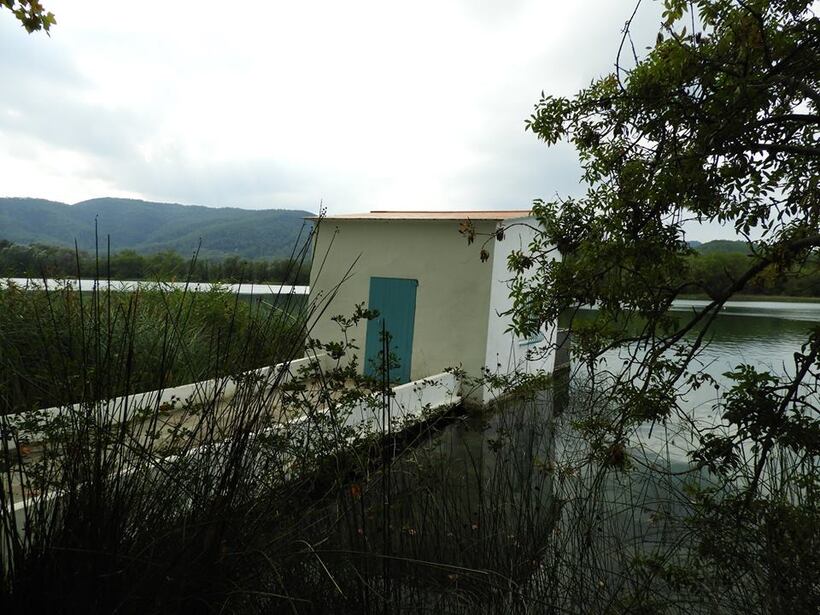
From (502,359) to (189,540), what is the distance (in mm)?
8847

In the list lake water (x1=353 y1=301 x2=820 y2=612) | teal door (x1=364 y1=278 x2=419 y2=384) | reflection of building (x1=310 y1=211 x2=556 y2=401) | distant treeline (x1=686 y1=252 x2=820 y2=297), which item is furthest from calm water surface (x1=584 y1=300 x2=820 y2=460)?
distant treeline (x1=686 y1=252 x2=820 y2=297)

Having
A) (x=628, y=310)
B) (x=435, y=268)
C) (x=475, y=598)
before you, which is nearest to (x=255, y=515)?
(x=475, y=598)

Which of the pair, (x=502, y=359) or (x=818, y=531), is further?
(x=502, y=359)

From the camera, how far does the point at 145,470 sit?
176 centimetres

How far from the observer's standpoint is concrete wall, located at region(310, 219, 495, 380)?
9234 mm

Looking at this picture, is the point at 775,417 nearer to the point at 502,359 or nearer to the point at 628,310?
the point at 628,310

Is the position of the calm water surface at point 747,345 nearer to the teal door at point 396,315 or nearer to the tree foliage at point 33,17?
the teal door at point 396,315

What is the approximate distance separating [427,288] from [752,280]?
22.7 feet

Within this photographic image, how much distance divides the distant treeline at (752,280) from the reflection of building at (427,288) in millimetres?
5542

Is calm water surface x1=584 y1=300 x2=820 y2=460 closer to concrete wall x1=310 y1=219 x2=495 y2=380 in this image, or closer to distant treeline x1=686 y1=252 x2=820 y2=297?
concrete wall x1=310 y1=219 x2=495 y2=380

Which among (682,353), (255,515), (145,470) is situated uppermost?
(682,353)

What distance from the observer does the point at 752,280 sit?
2916 mm

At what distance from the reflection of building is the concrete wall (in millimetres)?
17

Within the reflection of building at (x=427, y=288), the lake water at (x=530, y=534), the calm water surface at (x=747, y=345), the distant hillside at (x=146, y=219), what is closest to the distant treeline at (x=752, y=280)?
the lake water at (x=530, y=534)
